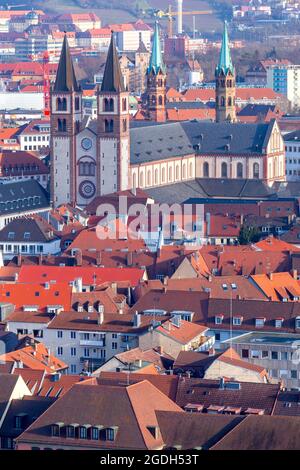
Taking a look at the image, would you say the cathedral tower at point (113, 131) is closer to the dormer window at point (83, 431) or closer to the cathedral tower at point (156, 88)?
the cathedral tower at point (156, 88)

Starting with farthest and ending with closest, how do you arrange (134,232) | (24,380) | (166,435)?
(134,232) → (24,380) → (166,435)

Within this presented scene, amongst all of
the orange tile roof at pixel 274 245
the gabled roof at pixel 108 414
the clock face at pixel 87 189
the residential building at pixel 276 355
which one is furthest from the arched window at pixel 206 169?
the gabled roof at pixel 108 414

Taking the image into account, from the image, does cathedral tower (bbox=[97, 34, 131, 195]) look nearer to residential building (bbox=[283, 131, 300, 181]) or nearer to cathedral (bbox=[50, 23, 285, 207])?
cathedral (bbox=[50, 23, 285, 207])

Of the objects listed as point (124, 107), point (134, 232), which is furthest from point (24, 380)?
point (124, 107)

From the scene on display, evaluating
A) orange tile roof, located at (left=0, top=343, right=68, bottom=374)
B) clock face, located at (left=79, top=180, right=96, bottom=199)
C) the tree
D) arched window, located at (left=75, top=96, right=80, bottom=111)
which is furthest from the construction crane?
orange tile roof, located at (left=0, top=343, right=68, bottom=374)

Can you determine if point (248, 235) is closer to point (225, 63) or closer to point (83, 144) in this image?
point (83, 144)
